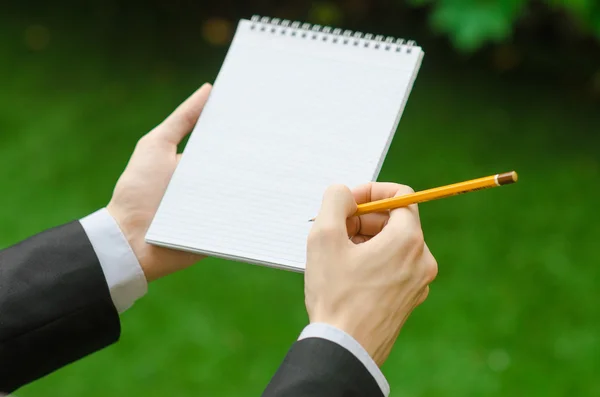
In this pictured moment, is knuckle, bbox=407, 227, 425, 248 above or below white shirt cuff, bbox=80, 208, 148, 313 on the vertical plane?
above

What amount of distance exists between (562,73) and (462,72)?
0.42 m

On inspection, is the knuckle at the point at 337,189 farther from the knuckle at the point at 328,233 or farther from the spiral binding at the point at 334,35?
the spiral binding at the point at 334,35

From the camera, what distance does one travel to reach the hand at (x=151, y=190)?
57.6 inches

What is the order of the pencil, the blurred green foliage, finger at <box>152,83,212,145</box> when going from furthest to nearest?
the blurred green foliage < finger at <box>152,83,212,145</box> < the pencil

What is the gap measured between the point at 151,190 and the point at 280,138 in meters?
0.24

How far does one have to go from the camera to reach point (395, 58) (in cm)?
145

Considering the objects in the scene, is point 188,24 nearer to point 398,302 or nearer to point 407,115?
point 407,115

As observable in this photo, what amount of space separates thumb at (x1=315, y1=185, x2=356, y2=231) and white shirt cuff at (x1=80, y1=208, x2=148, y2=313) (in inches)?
16.9

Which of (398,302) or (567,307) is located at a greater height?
(398,302)

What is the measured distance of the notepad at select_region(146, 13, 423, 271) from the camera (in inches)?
53.5

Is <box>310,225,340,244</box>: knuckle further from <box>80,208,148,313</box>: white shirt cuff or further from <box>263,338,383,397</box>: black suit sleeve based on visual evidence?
<box>80,208,148,313</box>: white shirt cuff

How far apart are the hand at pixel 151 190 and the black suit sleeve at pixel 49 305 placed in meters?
0.09

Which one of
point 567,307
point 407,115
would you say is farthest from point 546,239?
point 407,115

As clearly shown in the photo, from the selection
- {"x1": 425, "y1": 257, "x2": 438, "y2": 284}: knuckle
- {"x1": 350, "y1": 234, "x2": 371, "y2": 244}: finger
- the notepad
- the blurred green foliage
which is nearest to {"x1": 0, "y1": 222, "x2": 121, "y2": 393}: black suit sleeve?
the notepad
